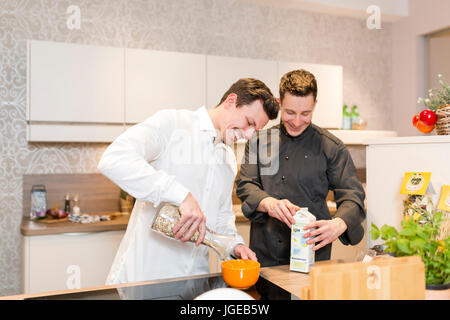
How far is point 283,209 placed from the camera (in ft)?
4.33

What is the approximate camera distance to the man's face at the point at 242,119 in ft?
4.40

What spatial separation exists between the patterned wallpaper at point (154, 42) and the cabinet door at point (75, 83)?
38 cm

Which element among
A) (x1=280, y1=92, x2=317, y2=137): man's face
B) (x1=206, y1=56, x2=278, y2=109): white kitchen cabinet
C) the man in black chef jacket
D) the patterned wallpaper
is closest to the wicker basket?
the man in black chef jacket

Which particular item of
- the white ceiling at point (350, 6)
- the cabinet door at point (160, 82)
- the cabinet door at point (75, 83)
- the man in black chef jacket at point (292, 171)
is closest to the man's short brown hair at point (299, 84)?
the man in black chef jacket at point (292, 171)

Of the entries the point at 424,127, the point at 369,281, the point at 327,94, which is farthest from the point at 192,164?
the point at 327,94

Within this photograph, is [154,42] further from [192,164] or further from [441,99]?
[441,99]

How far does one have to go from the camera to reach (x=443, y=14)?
3.30 m

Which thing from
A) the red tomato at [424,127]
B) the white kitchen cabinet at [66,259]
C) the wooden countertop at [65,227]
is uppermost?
the red tomato at [424,127]

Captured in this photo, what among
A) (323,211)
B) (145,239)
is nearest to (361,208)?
(323,211)

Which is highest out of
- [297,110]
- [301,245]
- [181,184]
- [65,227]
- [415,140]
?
[297,110]

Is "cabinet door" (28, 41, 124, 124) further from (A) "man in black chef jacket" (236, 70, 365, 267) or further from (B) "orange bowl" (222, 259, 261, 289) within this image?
(B) "orange bowl" (222, 259, 261, 289)

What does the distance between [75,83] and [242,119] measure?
155 cm

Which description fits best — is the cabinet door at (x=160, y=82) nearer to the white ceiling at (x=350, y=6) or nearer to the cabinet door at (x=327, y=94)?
the cabinet door at (x=327, y=94)

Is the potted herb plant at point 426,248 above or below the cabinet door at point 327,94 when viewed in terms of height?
below
